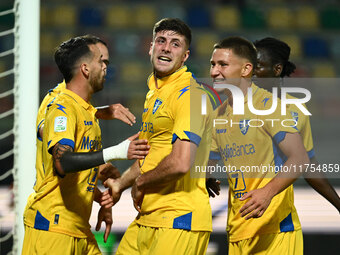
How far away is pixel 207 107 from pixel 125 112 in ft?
1.66

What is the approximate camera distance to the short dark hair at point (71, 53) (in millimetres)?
3293

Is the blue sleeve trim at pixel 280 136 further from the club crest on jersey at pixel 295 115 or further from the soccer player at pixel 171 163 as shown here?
the soccer player at pixel 171 163

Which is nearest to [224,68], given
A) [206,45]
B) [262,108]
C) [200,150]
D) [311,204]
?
[262,108]

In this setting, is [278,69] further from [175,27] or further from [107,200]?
[107,200]

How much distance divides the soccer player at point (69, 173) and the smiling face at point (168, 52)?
1.19ft

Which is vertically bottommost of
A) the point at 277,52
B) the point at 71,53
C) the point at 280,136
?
the point at 280,136

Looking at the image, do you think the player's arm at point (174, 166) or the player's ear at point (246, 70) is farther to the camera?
the player's ear at point (246, 70)

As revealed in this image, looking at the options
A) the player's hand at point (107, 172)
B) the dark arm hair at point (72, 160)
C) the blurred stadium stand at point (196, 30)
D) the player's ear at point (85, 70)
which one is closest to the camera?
the dark arm hair at point (72, 160)

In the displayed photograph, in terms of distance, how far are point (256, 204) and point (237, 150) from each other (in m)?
0.52

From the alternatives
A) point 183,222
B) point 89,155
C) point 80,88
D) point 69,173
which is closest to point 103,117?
point 80,88

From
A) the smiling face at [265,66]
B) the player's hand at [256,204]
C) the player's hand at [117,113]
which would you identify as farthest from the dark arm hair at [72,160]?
the smiling face at [265,66]

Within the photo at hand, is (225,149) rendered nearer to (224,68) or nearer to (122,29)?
(224,68)

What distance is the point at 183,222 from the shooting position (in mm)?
2977

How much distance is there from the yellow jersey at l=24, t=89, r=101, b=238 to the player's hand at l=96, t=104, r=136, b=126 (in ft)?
0.57
